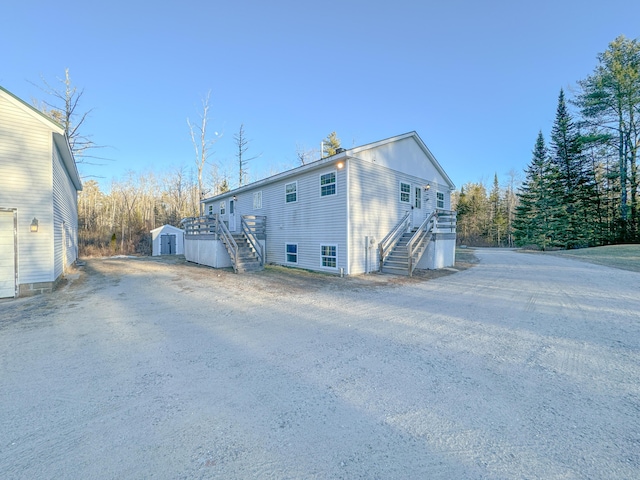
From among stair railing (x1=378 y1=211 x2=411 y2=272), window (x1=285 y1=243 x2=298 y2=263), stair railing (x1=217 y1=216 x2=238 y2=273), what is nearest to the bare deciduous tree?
stair railing (x1=217 y1=216 x2=238 y2=273)

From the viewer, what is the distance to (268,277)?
36.2 feet

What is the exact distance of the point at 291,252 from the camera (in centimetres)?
1391

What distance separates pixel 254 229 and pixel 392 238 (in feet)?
23.6

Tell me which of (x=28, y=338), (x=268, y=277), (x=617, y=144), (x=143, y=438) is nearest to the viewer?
(x=143, y=438)

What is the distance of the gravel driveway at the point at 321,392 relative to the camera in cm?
203

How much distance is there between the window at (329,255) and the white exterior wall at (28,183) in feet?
29.3

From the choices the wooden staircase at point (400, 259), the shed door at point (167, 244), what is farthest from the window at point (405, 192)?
the shed door at point (167, 244)

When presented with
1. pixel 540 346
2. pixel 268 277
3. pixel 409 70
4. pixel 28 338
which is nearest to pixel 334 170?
pixel 268 277

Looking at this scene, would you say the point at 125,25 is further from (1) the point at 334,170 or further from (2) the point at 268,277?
(2) the point at 268,277

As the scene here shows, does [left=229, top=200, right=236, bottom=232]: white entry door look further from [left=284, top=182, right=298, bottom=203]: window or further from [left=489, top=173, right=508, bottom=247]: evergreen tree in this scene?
[left=489, top=173, right=508, bottom=247]: evergreen tree

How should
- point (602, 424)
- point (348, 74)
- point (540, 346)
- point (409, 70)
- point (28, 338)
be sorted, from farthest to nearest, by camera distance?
point (348, 74) → point (409, 70) → point (28, 338) → point (540, 346) → point (602, 424)

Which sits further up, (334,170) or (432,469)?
(334,170)

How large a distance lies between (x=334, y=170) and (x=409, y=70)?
11821 mm

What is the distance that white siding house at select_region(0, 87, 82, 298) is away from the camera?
300 inches
